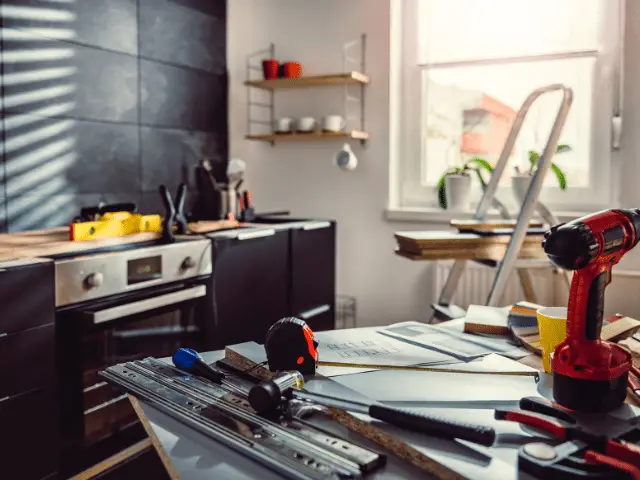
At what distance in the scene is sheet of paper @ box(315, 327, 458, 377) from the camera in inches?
49.3

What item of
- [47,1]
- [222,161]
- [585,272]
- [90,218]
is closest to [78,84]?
[47,1]

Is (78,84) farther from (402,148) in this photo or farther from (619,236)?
(619,236)

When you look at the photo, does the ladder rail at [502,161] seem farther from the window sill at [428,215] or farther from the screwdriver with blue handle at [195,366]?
the screwdriver with blue handle at [195,366]

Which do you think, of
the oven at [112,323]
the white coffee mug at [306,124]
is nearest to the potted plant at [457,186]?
the white coffee mug at [306,124]

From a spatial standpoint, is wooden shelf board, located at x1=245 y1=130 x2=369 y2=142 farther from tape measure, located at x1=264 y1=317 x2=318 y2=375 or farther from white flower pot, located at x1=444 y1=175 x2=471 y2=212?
tape measure, located at x1=264 y1=317 x2=318 y2=375

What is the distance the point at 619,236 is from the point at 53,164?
8.48 feet

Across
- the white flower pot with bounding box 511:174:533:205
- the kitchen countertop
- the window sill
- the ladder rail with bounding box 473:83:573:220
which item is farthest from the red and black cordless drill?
the window sill

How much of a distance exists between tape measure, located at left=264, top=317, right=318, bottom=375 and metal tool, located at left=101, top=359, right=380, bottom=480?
118 mm

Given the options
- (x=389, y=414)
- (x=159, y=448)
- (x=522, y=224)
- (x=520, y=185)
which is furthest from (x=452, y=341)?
(x=520, y=185)

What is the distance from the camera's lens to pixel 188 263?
107 inches

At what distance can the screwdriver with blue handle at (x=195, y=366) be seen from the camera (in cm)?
119

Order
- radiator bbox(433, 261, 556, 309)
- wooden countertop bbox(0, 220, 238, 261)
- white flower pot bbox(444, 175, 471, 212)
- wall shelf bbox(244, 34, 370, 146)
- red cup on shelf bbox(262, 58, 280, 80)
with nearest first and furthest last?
1. wooden countertop bbox(0, 220, 238, 261)
2. radiator bbox(433, 261, 556, 309)
3. white flower pot bbox(444, 175, 471, 212)
4. wall shelf bbox(244, 34, 370, 146)
5. red cup on shelf bbox(262, 58, 280, 80)

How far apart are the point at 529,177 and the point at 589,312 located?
2235mm

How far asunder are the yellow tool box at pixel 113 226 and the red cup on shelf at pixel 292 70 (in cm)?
129
